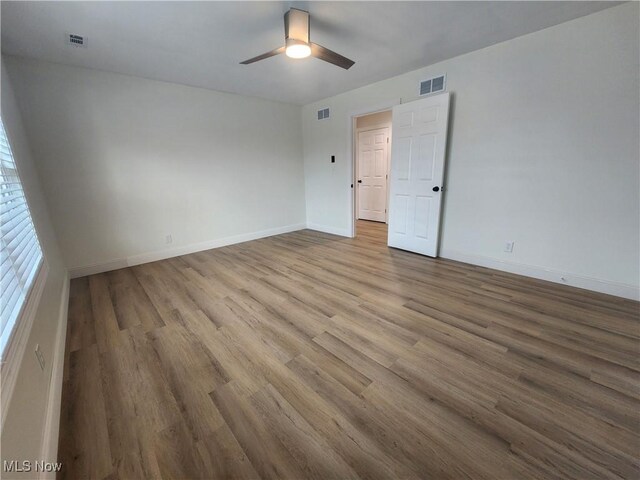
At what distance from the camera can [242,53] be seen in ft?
9.16

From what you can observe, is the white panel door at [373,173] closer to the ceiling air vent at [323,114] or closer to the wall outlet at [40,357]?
the ceiling air vent at [323,114]

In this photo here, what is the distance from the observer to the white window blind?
1157 mm

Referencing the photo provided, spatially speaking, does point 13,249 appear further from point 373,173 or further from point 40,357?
point 373,173

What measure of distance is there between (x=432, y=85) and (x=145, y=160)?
387 centimetres

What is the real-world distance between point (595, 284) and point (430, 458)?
8.74 ft

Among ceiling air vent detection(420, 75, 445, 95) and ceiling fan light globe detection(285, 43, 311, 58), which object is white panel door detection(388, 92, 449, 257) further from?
ceiling fan light globe detection(285, 43, 311, 58)

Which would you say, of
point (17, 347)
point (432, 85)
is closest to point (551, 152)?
point (432, 85)

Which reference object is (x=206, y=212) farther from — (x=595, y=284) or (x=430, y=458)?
(x=595, y=284)

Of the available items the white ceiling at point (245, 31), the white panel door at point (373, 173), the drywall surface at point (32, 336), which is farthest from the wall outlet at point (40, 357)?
the white panel door at point (373, 173)

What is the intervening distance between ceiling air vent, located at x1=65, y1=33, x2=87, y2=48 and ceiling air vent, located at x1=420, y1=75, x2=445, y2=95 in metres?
3.60

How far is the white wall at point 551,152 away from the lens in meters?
2.27

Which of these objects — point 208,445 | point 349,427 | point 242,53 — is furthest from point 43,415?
point 242,53

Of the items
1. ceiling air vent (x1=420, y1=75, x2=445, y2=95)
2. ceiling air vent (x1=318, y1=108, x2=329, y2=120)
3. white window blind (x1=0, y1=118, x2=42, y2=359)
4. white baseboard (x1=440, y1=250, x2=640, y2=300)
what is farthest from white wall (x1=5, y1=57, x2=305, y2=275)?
white baseboard (x1=440, y1=250, x2=640, y2=300)

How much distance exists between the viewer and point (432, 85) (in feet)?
10.7
